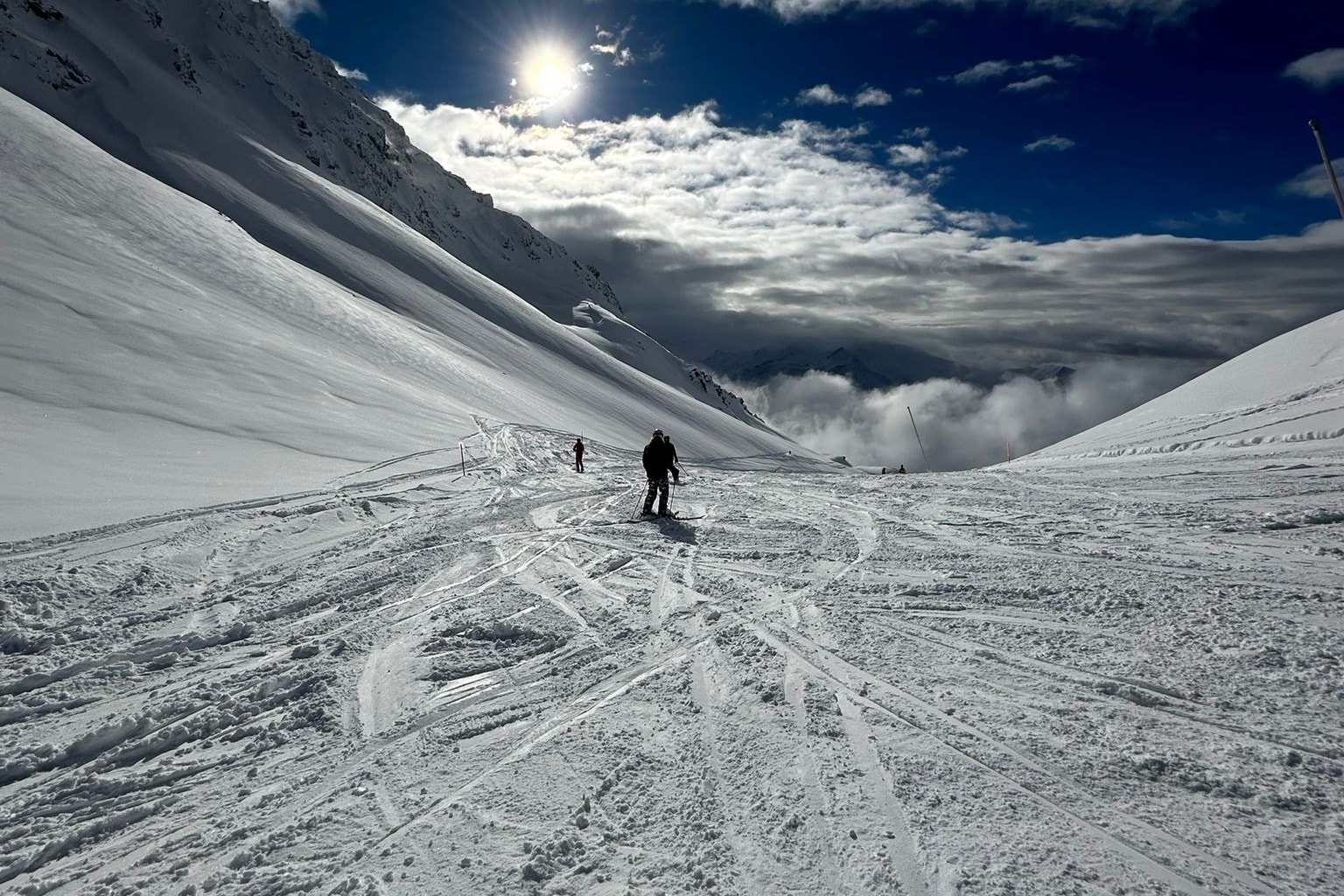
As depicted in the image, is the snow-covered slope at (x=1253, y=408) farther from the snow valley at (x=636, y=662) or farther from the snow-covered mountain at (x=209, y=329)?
the snow-covered mountain at (x=209, y=329)

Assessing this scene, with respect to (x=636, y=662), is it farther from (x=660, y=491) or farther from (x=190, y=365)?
(x=190, y=365)

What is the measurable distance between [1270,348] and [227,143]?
96.7 metres

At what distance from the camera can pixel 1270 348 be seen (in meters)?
22.5

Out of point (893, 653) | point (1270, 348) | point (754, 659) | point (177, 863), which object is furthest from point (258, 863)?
point (1270, 348)

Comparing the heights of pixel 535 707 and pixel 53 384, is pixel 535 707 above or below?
below

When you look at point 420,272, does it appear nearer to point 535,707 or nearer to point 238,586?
point 238,586

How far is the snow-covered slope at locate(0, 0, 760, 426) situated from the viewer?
59.9 m

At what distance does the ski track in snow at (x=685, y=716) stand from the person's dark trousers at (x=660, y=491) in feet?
12.1

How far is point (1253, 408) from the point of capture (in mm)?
16203

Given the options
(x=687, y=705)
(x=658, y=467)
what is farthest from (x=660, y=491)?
(x=687, y=705)

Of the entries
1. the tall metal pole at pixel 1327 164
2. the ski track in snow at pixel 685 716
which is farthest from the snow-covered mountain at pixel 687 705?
the tall metal pole at pixel 1327 164

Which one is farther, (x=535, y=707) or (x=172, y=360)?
(x=172, y=360)

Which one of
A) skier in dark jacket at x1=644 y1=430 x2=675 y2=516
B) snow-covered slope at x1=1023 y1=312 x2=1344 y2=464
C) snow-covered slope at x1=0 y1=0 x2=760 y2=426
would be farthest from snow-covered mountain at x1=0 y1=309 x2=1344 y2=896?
snow-covered slope at x1=0 y1=0 x2=760 y2=426

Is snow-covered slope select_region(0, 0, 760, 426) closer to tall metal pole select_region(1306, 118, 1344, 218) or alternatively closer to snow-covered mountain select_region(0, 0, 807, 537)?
snow-covered mountain select_region(0, 0, 807, 537)
